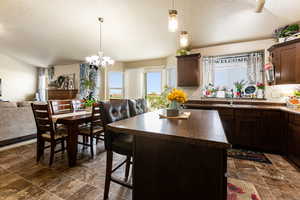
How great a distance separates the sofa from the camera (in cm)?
294

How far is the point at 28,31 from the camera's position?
157 inches

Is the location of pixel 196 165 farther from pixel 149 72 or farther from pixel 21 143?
pixel 149 72

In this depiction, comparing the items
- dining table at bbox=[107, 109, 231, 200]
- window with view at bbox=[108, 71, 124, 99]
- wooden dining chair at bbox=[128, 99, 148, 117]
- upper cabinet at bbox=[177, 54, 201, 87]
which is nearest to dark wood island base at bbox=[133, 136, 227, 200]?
dining table at bbox=[107, 109, 231, 200]

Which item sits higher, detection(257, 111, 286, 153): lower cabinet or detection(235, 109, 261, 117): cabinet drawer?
detection(235, 109, 261, 117): cabinet drawer

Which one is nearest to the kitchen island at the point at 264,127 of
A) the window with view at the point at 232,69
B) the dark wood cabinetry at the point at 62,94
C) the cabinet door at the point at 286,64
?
the cabinet door at the point at 286,64

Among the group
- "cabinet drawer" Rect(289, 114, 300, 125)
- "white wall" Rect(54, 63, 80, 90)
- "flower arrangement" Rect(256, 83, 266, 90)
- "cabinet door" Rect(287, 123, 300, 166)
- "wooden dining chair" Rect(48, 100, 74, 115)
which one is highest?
"white wall" Rect(54, 63, 80, 90)

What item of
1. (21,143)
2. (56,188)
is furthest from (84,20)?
→ (56,188)

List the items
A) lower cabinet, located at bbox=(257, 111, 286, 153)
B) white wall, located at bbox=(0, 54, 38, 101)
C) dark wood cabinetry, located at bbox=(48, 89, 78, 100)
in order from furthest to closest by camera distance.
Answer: white wall, located at bbox=(0, 54, 38, 101), dark wood cabinetry, located at bbox=(48, 89, 78, 100), lower cabinet, located at bbox=(257, 111, 286, 153)

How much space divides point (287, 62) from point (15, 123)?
5707mm

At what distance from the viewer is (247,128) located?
9.34ft

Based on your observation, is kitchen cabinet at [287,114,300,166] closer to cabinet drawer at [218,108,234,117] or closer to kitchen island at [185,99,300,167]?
kitchen island at [185,99,300,167]

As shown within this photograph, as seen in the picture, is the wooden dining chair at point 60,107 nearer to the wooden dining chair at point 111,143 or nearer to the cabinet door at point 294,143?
the wooden dining chair at point 111,143

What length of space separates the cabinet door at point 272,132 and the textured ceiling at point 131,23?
5.81 ft

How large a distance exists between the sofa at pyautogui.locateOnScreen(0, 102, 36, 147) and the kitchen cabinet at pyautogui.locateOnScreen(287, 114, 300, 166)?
17.5 feet
